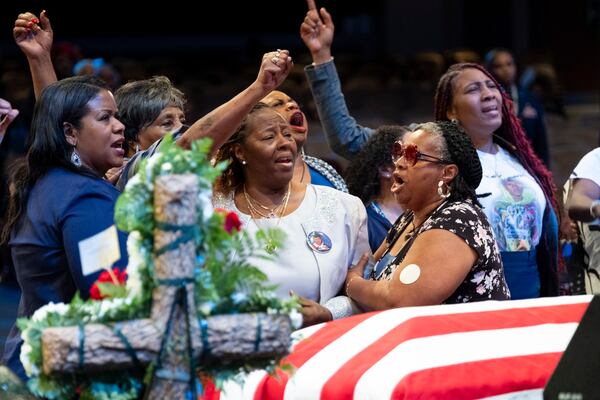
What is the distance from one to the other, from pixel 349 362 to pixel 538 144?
4380 millimetres

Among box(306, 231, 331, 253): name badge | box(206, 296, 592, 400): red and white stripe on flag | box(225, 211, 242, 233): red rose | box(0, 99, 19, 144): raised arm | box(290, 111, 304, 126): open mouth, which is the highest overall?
box(0, 99, 19, 144): raised arm

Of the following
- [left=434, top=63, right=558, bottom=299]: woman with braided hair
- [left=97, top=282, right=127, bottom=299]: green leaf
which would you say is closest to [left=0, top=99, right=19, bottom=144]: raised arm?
[left=97, top=282, right=127, bottom=299]: green leaf

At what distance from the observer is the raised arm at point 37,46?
14.0ft

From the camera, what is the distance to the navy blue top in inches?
127

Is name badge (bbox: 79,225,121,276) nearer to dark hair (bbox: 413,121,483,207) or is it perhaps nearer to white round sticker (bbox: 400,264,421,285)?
white round sticker (bbox: 400,264,421,285)

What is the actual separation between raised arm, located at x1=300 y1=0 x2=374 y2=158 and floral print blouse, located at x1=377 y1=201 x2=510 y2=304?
1.26 metres

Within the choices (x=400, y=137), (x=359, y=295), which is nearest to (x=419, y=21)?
(x=400, y=137)

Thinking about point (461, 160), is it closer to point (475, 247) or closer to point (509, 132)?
point (475, 247)

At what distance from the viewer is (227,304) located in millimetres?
2543

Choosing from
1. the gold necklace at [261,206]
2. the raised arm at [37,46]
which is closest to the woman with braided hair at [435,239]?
the gold necklace at [261,206]

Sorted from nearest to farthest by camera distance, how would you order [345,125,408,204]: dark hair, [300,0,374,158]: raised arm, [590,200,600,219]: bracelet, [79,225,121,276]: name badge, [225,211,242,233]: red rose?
[225,211,242,233]: red rose < [79,225,121,276]: name badge < [590,200,600,219]: bracelet < [300,0,374,158]: raised arm < [345,125,408,204]: dark hair

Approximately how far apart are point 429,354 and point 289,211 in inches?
38.4

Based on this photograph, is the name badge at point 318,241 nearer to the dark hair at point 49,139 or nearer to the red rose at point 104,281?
the dark hair at point 49,139

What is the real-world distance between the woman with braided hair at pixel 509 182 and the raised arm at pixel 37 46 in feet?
5.34
